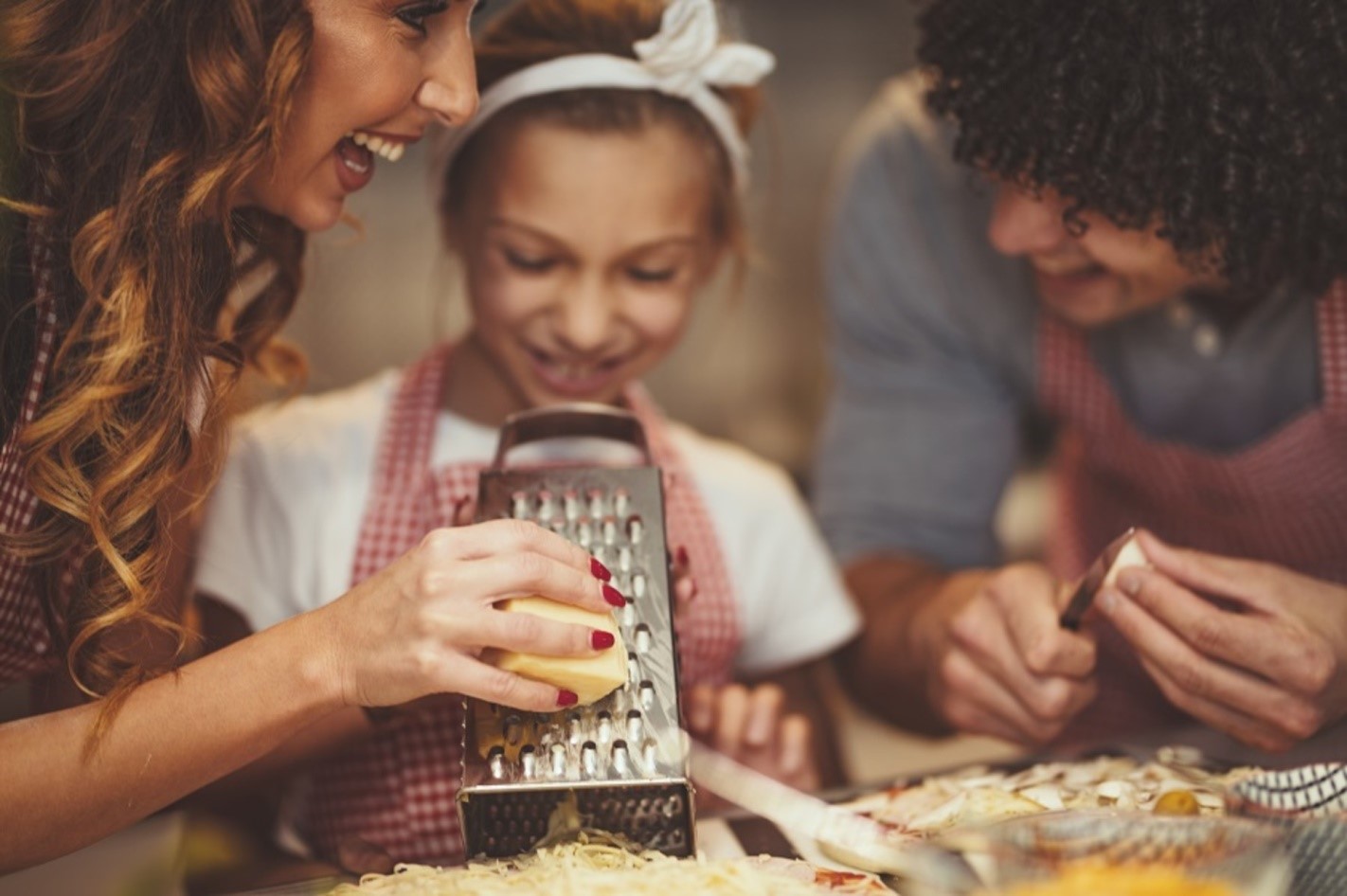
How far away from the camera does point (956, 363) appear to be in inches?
68.2

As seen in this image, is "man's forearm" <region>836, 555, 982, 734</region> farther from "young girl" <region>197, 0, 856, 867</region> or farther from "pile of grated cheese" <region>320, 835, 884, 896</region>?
"pile of grated cheese" <region>320, 835, 884, 896</region>

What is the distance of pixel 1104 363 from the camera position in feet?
5.23

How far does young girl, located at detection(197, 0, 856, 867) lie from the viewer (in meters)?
1.29

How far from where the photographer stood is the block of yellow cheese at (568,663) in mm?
869

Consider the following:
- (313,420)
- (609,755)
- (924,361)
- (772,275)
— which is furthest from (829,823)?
(772,275)

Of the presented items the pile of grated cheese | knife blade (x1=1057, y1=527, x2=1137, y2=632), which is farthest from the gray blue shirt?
the pile of grated cheese

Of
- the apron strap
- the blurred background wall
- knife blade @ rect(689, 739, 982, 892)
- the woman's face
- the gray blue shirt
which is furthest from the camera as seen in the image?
the blurred background wall

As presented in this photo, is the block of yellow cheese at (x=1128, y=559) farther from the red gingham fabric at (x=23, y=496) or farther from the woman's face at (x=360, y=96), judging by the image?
the red gingham fabric at (x=23, y=496)

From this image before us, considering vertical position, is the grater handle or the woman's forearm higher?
the grater handle

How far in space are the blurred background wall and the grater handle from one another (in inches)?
53.7

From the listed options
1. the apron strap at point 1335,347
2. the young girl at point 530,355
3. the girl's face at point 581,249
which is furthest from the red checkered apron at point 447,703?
the apron strap at point 1335,347

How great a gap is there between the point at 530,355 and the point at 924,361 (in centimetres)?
61

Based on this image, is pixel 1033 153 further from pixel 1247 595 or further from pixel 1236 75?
pixel 1247 595

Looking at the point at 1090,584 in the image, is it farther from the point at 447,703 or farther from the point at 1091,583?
the point at 447,703
